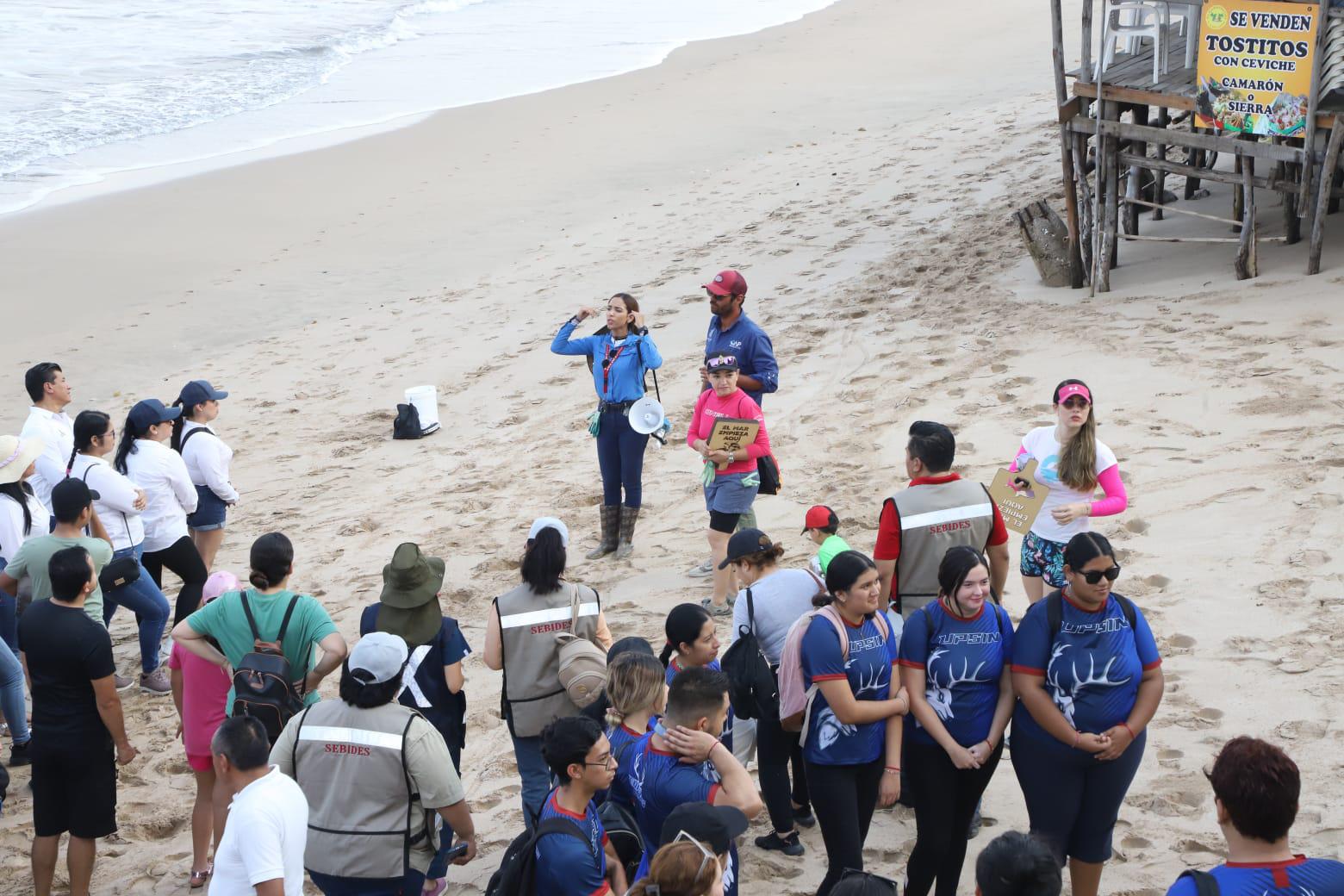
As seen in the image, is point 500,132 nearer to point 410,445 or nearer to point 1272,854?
point 410,445

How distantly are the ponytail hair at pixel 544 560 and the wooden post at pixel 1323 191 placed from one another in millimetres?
7989

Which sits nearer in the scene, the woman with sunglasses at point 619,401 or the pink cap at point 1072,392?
the pink cap at point 1072,392

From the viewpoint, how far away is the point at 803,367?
10773mm

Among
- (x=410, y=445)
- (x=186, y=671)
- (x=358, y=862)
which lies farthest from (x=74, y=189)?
(x=358, y=862)

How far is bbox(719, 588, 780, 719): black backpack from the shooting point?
15.3 ft

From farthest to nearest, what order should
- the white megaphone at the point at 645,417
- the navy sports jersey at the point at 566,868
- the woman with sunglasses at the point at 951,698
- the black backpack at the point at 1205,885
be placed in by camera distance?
the white megaphone at the point at 645,417 → the woman with sunglasses at the point at 951,698 → the navy sports jersey at the point at 566,868 → the black backpack at the point at 1205,885

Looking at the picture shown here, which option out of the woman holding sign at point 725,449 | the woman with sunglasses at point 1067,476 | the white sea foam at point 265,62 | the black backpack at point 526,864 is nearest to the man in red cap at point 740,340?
the woman holding sign at point 725,449

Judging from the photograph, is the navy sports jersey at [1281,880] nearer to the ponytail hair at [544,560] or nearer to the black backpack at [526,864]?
the black backpack at [526,864]

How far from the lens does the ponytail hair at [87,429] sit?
6.56m

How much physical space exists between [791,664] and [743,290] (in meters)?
3.49

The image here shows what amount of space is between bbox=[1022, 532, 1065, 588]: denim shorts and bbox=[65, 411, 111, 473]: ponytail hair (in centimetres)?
468

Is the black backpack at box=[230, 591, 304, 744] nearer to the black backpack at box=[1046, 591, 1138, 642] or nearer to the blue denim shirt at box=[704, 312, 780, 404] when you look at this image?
the black backpack at box=[1046, 591, 1138, 642]

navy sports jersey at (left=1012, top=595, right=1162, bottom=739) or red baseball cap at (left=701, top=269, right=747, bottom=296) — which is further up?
red baseball cap at (left=701, top=269, right=747, bottom=296)

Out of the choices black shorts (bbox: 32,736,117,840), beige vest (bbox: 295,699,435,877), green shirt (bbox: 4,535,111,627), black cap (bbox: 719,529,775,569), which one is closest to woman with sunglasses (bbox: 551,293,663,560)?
black cap (bbox: 719,529,775,569)
